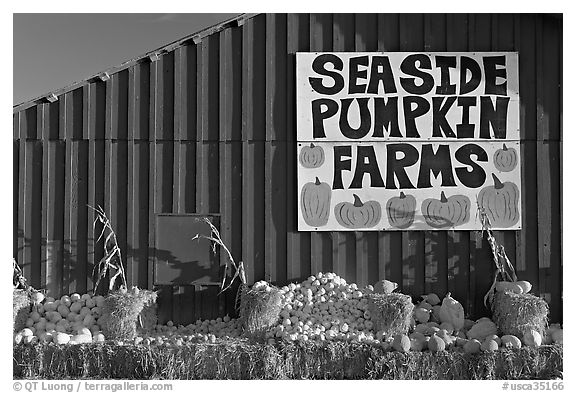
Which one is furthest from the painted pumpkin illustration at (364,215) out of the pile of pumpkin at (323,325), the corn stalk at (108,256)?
the corn stalk at (108,256)

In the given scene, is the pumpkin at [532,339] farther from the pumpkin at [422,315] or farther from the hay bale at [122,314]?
the hay bale at [122,314]

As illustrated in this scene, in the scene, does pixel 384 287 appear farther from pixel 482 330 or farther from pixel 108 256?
pixel 108 256

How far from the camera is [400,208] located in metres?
10.8

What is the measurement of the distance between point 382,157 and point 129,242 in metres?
3.94

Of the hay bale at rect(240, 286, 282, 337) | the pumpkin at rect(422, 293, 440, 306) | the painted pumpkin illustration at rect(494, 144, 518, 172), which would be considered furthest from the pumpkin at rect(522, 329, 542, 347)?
the hay bale at rect(240, 286, 282, 337)

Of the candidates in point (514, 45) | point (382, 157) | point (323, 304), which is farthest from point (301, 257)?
point (514, 45)

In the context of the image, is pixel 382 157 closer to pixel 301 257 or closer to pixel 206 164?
pixel 301 257

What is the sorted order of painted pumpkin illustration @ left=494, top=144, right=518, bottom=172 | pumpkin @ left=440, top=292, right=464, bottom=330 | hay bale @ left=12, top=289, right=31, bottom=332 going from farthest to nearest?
painted pumpkin illustration @ left=494, top=144, right=518, bottom=172 < pumpkin @ left=440, top=292, right=464, bottom=330 < hay bale @ left=12, top=289, right=31, bottom=332

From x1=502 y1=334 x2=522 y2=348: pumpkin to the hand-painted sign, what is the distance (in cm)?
192

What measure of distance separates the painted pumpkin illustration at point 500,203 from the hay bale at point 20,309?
669 centimetres

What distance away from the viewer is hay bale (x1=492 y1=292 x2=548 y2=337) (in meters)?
9.70

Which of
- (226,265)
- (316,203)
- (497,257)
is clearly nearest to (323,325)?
(226,265)

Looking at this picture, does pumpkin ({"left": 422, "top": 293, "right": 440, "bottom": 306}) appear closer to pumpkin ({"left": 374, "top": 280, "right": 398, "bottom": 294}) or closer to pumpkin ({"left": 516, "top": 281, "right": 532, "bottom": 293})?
pumpkin ({"left": 374, "top": 280, "right": 398, "bottom": 294})

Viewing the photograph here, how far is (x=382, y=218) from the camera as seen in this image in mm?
10750
